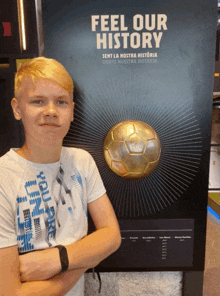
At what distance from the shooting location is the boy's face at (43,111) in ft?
1.98

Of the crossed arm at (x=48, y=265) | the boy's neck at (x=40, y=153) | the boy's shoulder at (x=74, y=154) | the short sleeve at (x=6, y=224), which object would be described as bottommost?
the crossed arm at (x=48, y=265)

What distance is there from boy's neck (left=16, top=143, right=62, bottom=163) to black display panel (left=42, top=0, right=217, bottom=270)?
215 millimetres

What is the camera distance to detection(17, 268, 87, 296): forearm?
60 centimetres

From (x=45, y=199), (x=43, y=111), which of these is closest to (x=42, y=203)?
(x=45, y=199)

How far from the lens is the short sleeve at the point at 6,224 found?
577 millimetres

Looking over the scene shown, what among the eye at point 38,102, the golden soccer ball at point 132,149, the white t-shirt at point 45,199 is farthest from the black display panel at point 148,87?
the eye at point 38,102

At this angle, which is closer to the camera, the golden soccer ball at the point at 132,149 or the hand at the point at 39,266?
the hand at the point at 39,266

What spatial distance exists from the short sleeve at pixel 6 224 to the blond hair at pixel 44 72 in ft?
0.86

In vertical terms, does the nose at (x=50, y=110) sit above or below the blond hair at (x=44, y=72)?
below

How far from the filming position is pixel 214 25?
82 centimetres

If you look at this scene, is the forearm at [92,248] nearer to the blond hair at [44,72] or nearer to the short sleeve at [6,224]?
the short sleeve at [6,224]

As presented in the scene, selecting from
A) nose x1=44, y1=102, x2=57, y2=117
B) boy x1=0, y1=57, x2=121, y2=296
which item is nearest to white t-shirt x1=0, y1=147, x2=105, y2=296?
boy x1=0, y1=57, x2=121, y2=296

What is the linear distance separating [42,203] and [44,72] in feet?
1.08

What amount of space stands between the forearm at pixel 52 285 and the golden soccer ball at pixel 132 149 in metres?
0.33
